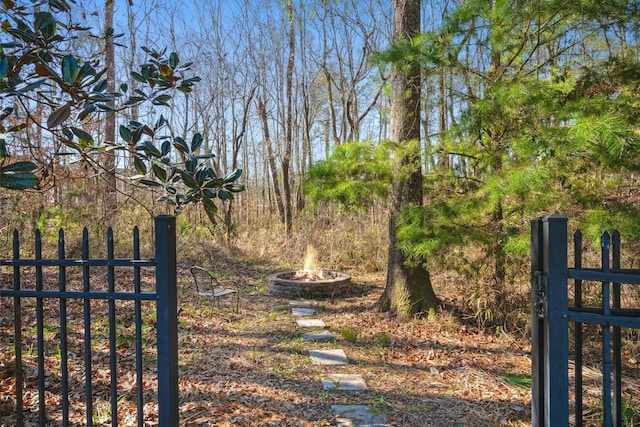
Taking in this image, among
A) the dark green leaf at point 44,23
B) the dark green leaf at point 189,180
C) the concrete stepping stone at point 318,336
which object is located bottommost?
the concrete stepping stone at point 318,336

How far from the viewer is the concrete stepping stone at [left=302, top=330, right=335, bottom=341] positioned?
15.9 ft

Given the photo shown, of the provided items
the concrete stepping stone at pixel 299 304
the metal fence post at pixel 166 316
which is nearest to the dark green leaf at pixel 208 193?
the metal fence post at pixel 166 316

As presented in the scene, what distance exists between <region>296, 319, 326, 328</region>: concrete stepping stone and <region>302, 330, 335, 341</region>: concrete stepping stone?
253 millimetres

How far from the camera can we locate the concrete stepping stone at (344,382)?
11.7ft

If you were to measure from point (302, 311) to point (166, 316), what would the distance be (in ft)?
14.0

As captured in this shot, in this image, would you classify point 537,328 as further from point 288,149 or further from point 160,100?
point 288,149

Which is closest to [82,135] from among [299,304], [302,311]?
[302,311]

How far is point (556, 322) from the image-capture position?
5.86 ft

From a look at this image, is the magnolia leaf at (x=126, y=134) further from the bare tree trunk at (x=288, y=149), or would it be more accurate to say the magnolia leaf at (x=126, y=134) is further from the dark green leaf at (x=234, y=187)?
the bare tree trunk at (x=288, y=149)

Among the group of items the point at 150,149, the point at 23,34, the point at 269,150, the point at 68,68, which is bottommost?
the point at 150,149

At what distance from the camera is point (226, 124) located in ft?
48.1

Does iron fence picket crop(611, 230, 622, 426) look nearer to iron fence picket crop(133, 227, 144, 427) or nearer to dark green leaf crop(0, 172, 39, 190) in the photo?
iron fence picket crop(133, 227, 144, 427)

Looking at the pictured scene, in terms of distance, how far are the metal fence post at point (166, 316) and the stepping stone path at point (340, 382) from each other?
1.35m

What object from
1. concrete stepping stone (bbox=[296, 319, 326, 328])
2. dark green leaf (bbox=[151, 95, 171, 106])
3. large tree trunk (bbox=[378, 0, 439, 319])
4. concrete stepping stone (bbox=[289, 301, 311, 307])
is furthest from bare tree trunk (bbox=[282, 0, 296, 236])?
dark green leaf (bbox=[151, 95, 171, 106])
